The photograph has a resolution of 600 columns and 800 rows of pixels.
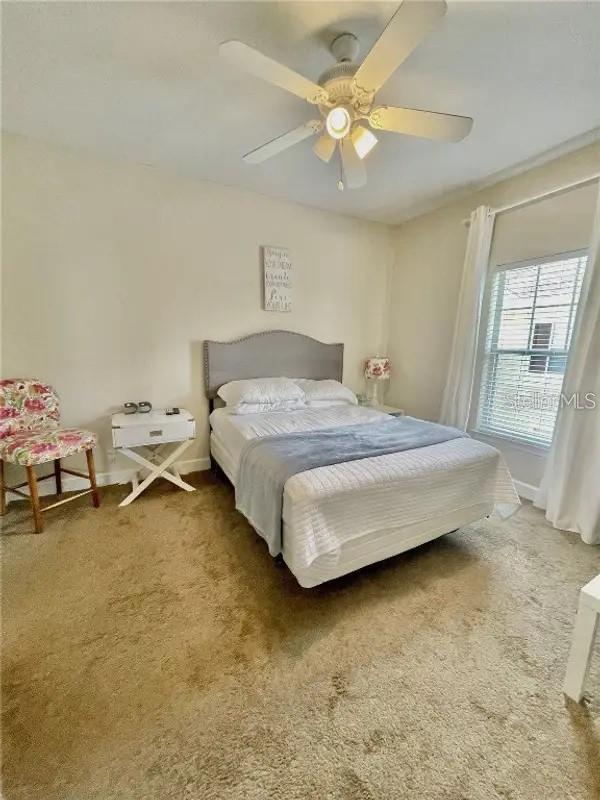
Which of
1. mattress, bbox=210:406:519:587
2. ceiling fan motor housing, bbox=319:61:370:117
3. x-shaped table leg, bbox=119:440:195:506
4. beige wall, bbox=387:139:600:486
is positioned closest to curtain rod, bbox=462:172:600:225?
beige wall, bbox=387:139:600:486

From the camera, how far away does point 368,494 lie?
1.51 m

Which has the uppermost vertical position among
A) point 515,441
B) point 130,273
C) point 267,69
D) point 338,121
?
point 267,69

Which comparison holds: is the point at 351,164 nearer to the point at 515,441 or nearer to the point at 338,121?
the point at 338,121

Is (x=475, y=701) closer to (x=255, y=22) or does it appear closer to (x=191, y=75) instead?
(x=255, y=22)

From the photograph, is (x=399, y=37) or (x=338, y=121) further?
(x=338, y=121)

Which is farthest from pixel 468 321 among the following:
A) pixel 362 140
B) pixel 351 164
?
pixel 362 140

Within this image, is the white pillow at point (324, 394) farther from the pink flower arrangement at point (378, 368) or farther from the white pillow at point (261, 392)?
the pink flower arrangement at point (378, 368)

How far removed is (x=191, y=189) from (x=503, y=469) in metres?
3.24

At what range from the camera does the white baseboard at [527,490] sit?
8.51 feet

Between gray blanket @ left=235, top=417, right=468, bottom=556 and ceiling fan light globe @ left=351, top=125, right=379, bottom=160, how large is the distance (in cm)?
155

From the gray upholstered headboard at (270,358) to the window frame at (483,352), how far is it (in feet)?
4.49

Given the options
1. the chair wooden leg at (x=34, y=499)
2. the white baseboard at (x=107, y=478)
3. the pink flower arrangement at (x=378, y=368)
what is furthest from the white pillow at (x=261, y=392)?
the chair wooden leg at (x=34, y=499)

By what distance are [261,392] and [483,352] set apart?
2.02m

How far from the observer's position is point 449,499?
1.81m
